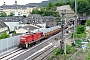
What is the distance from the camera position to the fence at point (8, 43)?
25.5 meters

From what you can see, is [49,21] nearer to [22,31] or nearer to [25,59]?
[22,31]

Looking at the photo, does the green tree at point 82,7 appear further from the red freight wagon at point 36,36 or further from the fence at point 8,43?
the fence at point 8,43

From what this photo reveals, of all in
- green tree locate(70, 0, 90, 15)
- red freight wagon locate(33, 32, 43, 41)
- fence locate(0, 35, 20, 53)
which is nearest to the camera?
fence locate(0, 35, 20, 53)

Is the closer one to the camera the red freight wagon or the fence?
the fence

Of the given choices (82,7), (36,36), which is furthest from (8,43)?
(82,7)

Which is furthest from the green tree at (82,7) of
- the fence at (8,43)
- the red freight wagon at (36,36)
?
the fence at (8,43)

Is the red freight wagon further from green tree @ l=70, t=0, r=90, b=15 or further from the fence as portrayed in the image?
green tree @ l=70, t=0, r=90, b=15

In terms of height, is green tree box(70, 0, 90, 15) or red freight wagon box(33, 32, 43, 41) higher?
green tree box(70, 0, 90, 15)

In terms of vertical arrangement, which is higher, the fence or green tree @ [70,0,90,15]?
green tree @ [70,0,90,15]

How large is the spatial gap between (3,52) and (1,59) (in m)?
3.38

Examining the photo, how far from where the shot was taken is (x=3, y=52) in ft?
83.6

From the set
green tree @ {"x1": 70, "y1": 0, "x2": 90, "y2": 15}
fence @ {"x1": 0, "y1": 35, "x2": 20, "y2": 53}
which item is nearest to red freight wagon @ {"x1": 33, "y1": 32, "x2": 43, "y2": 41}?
fence @ {"x1": 0, "y1": 35, "x2": 20, "y2": 53}

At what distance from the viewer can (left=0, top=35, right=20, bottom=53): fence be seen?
25.5 meters

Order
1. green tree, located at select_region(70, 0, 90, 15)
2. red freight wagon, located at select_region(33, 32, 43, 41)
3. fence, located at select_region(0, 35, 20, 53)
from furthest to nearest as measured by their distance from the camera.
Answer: green tree, located at select_region(70, 0, 90, 15) → red freight wagon, located at select_region(33, 32, 43, 41) → fence, located at select_region(0, 35, 20, 53)
